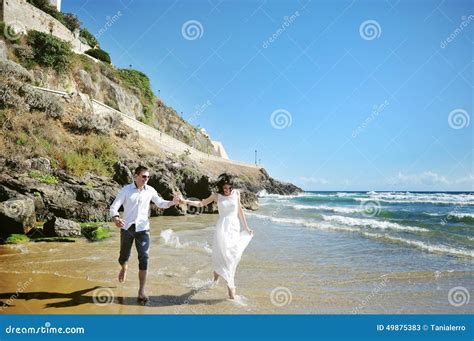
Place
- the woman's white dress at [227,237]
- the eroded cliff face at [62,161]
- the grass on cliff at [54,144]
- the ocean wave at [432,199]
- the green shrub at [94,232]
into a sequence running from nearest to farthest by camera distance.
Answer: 1. the woman's white dress at [227,237]
2. the green shrub at [94,232]
3. the eroded cliff face at [62,161]
4. the grass on cliff at [54,144]
5. the ocean wave at [432,199]

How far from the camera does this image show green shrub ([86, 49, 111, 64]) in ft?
134

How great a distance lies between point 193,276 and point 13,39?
31.6 m

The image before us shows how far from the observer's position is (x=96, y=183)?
16.5 meters

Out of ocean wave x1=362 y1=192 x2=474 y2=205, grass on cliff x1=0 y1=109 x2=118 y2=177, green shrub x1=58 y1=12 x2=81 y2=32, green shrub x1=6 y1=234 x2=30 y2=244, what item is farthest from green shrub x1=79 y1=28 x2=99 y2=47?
ocean wave x1=362 y1=192 x2=474 y2=205

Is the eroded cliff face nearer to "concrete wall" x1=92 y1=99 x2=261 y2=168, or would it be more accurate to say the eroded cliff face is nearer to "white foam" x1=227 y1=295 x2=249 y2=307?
"concrete wall" x1=92 y1=99 x2=261 y2=168

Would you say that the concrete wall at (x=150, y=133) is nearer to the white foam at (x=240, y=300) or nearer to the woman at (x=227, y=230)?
the woman at (x=227, y=230)

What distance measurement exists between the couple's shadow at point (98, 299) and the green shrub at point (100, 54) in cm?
4030

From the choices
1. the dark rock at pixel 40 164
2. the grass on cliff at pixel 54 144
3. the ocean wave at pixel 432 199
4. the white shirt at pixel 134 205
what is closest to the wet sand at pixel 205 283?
the white shirt at pixel 134 205

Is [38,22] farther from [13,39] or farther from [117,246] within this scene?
[117,246]

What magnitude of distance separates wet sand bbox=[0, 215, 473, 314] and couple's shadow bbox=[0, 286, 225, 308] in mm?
14

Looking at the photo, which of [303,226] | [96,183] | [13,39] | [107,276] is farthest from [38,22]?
[107,276]

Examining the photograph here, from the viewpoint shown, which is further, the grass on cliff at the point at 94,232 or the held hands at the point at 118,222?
the grass on cliff at the point at 94,232

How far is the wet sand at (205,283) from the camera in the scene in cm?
519

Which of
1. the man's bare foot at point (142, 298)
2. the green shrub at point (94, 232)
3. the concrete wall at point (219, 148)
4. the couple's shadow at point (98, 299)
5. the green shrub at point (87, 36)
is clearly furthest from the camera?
the concrete wall at point (219, 148)
